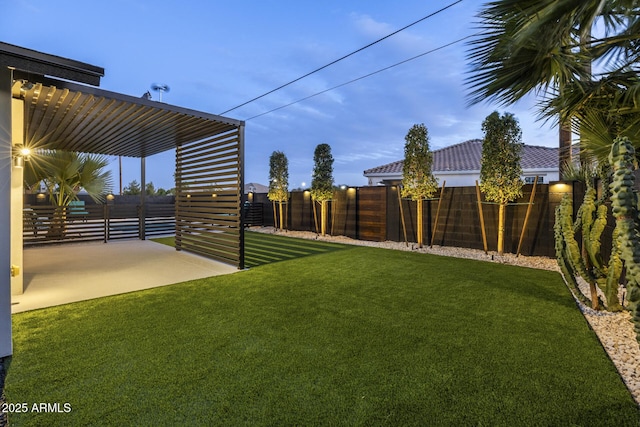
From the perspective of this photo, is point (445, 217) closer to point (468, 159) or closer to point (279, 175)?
point (279, 175)

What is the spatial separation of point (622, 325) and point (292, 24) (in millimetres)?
16764

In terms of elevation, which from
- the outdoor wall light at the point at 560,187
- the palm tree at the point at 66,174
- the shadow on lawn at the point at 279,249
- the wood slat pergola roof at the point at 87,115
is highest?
the wood slat pergola roof at the point at 87,115

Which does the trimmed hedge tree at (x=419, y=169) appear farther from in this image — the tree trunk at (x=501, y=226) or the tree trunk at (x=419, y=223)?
the tree trunk at (x=501, y=226)

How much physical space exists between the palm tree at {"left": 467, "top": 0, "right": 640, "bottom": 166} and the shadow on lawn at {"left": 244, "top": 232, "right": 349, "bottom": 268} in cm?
419

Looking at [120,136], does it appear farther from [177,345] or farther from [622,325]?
[622,325]

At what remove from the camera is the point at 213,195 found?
19.0ft

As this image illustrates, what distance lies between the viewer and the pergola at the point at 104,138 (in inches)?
90.8

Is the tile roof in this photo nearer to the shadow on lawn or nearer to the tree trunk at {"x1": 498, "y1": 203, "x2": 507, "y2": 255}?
the tree trunk at {"x1": 498, "y1": 203, "x2": 507, "y2": 255}

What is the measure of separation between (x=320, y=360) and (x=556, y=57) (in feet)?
9.52

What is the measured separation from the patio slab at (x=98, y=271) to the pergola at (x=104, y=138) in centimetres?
35

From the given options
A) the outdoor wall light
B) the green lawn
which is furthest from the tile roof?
the green lawn

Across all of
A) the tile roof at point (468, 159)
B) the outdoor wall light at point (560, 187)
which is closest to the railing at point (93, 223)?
the tile roof at point (468, 159)

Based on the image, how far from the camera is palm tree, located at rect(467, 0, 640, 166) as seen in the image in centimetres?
167

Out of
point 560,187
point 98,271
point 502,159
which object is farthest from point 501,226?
point 98,271
